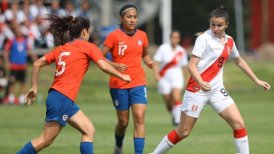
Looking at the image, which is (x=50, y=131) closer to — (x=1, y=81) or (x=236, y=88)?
(x=1, y=81)

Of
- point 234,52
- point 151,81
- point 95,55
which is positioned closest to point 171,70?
point 234,52

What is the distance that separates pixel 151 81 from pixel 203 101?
24152 mm

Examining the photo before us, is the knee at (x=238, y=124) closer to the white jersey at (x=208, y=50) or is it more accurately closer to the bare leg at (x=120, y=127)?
the white jersey at (x=208, y=50)

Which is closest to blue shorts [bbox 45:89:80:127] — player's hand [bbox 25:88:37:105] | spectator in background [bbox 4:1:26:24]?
player's hand [bbox 25:88:37:105]

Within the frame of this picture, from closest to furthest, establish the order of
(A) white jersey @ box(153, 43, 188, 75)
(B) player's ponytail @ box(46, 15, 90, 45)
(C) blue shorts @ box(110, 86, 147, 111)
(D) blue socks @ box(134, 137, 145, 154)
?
(B) player's ponytail @ box(46, 15, 90, 45) → (D) blue socks @ box(134, 137, 145, 154) → (C) blue shorts @ box(110, 86, 147, 111) → (A) white jersey @ box(153, 43, 188, 75)

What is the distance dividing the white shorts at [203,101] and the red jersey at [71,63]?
5.71 feet

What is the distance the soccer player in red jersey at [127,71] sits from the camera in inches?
542

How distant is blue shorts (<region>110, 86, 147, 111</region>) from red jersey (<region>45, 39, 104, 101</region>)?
2267 mm

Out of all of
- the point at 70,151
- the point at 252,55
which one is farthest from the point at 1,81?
the point at 252,55

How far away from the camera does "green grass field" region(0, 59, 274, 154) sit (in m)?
15.4

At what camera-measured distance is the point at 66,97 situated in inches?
450

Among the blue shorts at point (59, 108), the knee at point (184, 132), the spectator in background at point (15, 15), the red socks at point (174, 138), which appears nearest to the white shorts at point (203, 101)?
the knee at point (184, 132)

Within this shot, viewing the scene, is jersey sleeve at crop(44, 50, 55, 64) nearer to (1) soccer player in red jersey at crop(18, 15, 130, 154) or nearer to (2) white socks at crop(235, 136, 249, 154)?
(1) soccer player in red jersey at crop(18, 15, 130, 154)

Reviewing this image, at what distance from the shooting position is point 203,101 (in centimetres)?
1248
